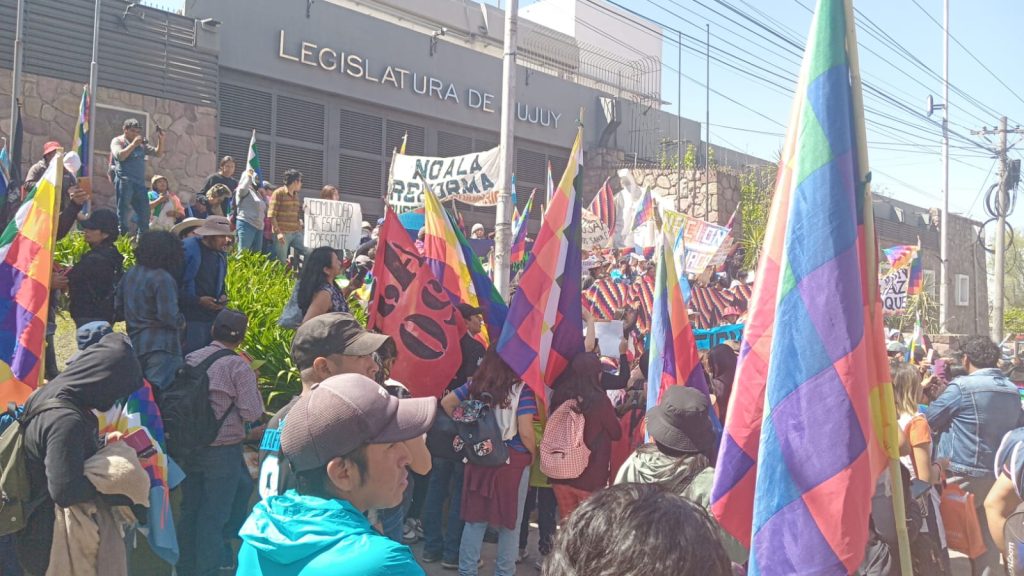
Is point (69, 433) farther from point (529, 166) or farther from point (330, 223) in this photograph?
point (529, 166)

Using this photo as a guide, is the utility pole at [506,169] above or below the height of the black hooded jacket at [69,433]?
above

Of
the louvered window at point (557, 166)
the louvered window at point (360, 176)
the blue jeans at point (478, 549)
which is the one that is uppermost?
the louvered window at point (557, 166)

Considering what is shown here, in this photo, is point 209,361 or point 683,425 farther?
point 209,361

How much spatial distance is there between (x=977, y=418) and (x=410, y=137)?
13718 mm

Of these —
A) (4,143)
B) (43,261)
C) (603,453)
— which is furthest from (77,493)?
(4,143)

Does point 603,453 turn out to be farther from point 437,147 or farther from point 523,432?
point 437,147

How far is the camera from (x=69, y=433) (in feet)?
10.5

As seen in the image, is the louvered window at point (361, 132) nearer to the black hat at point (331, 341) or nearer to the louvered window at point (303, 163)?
the louvered window at point (303, 163)

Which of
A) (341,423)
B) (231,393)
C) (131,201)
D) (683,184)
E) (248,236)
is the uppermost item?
(683,184)

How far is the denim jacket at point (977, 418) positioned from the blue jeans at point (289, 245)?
24.4 ft

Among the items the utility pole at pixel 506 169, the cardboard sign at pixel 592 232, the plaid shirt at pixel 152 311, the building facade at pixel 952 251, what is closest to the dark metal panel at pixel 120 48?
the cardboard sign at pixel 592 232

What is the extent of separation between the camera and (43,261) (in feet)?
15.0

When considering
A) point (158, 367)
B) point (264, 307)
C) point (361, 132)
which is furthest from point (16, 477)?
point (361, 132)

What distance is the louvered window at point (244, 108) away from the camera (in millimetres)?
14395
